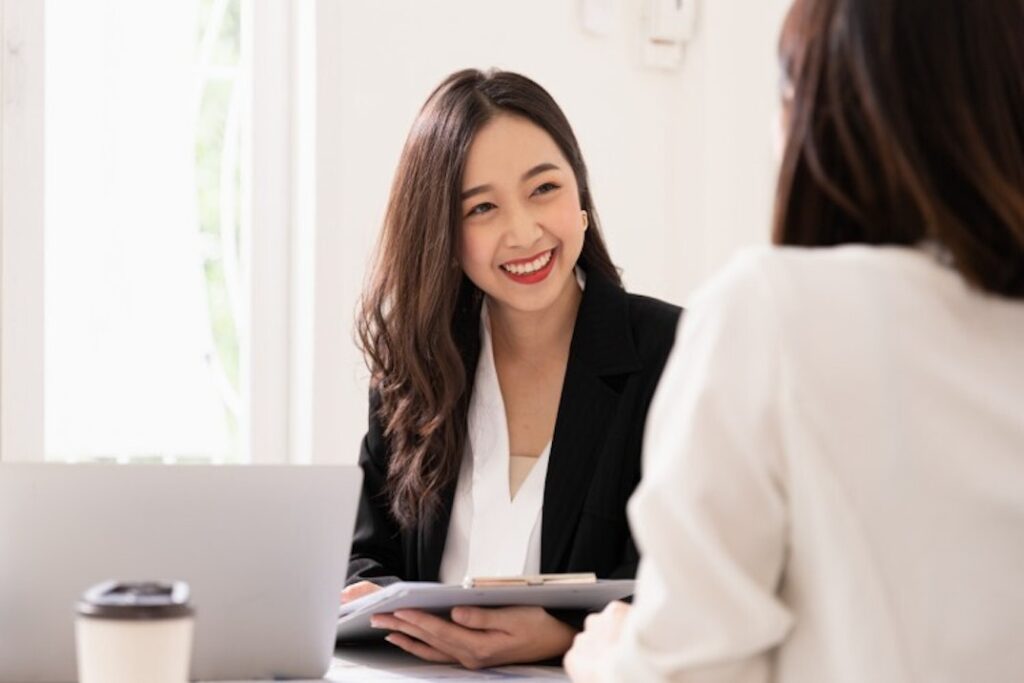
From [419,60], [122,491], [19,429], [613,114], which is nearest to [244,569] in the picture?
[122,491]

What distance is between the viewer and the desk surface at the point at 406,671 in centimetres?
186

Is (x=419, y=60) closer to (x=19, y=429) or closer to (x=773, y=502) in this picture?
(x=19, y=429)

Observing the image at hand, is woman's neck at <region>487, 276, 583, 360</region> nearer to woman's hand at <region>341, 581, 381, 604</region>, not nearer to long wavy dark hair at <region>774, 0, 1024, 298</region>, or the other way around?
woman's hand at <region>341, 581, 381, 604</region>

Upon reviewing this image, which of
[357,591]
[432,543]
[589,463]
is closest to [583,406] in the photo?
[589,463]

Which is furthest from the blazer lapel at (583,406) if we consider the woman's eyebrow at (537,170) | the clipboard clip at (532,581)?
the clipboard clip at (532,581)

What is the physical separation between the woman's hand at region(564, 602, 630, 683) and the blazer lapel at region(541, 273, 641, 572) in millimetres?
940

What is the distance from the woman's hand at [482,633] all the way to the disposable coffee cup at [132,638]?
702mm

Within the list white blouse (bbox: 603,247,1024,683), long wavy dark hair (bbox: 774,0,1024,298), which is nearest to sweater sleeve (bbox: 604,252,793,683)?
white blouse (bbox: 603,247,1024,683)

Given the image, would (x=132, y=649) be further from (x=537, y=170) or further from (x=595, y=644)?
(x=537, y=170)

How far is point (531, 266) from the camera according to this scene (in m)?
2.51

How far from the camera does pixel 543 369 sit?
2.63 m

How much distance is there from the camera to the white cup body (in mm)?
1235

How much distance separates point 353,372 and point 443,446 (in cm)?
115

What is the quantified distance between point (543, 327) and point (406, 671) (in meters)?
0.86
